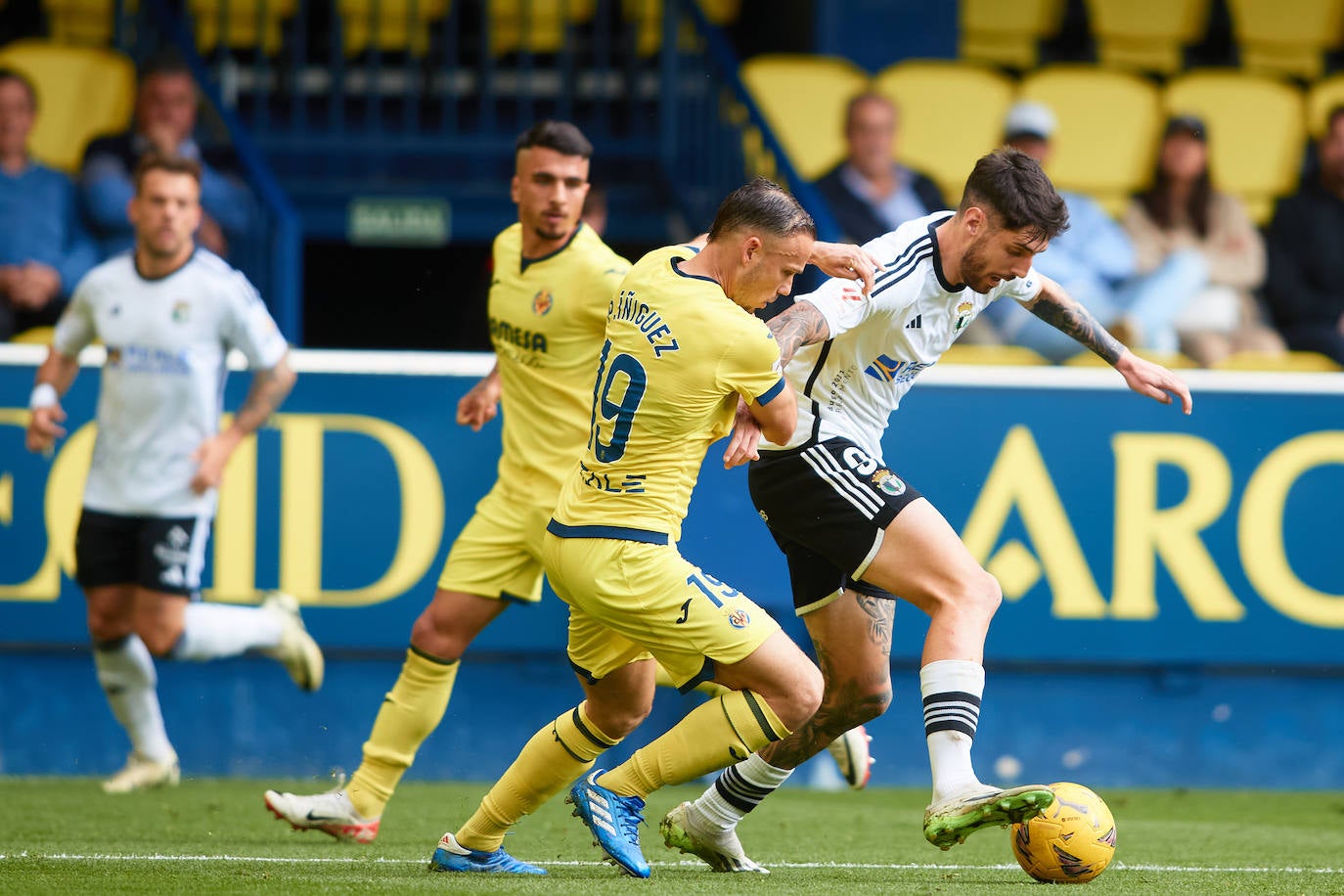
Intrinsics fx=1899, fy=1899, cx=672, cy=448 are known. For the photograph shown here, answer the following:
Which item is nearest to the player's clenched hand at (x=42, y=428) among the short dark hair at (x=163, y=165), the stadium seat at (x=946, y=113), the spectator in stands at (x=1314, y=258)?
the short dark hair at (x=163, y=165)

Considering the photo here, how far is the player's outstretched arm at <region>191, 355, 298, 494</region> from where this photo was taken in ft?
24.5

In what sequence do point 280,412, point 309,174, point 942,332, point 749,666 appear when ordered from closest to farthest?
point 749,666
point 942,332
point 280,412
point 309,174

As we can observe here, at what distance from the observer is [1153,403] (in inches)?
337

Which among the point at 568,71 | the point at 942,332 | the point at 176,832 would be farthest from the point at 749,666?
the point at 568,71

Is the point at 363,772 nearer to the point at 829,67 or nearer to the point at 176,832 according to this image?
the point at 176,832

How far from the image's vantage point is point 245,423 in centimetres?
755

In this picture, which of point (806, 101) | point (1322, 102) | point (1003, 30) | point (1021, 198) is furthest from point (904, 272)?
point (1322, 102)

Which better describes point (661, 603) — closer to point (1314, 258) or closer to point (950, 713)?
point (950, 713)

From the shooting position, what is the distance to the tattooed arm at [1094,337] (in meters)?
5.46

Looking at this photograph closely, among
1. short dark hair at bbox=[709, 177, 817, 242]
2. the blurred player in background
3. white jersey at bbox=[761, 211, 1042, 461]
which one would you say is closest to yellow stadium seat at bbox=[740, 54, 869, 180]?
the blurred player in background

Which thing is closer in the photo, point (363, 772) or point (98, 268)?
point (363, 772)

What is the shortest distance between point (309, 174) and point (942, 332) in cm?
608

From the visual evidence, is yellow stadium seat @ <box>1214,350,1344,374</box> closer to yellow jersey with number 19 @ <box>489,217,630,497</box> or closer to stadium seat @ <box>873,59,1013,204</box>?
stadium seat @ <box>873,59,1013,204</box>

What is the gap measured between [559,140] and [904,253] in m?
1.56
